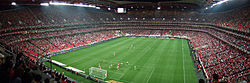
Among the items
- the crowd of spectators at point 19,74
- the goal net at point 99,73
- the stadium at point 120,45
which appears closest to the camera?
the crowd of spectators at point 19,74

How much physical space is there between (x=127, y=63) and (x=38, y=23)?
3828cm

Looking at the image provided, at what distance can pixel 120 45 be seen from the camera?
48.0 meters

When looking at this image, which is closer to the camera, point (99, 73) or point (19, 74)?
point (19, 74)

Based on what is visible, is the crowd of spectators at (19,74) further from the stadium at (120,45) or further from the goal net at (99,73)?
the goal net at (99,73)

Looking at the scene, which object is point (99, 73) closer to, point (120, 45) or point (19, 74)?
point (19, 74)

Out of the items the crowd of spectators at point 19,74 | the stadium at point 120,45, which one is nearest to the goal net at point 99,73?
the stadium at point 120,45

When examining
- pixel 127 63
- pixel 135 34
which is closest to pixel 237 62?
pixel 127 63

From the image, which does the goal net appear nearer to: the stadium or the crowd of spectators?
the stadium

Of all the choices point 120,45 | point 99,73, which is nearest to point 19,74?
point 99,73

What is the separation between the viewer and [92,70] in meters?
23.3

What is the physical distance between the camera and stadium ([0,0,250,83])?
64.3 feet

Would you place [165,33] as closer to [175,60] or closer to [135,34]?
[135,34]

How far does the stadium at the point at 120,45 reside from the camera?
64.3 ft

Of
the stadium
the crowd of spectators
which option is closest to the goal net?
the stadium
